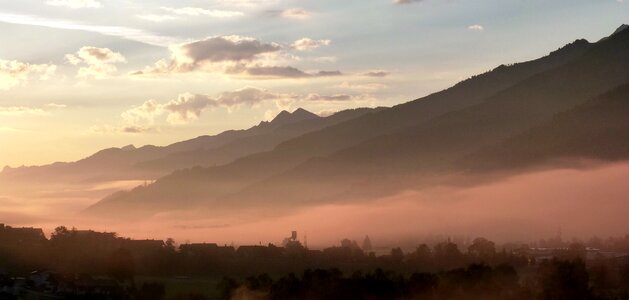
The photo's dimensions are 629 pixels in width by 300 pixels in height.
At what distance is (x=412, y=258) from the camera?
16462 centimetres

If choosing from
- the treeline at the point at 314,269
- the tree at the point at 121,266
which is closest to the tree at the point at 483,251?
the treeline at the point at 314,269

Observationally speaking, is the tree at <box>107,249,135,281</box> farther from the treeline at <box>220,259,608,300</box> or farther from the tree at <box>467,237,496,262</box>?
the tree at <box>467,237,496,262</box>

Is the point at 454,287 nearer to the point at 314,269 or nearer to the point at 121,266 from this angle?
the point at 314,269

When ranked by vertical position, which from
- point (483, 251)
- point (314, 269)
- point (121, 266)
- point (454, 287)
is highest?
point (121, 266)

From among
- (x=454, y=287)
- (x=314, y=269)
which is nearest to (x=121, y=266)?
(x=314, y=269)

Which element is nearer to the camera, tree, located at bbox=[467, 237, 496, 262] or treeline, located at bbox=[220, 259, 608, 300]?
treeline, located at bbox=[220, 259, 608, 300]

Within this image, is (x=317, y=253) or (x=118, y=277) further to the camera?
(x=317, y=253)

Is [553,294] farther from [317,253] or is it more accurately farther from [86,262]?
[317,253]

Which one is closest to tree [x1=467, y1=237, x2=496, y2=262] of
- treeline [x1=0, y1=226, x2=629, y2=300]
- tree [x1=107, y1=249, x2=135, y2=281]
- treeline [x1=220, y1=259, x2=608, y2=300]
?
treeline [x1=0, y1=226, x2=629, y2=300]

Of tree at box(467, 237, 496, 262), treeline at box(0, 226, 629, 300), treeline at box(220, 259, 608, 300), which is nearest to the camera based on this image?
treeline at box(220, 259, 608, 300)

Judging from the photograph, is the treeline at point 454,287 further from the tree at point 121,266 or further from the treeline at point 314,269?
the tree at point 121,266

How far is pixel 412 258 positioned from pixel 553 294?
58.9 meters

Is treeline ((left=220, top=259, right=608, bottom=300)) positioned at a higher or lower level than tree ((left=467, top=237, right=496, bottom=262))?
lower

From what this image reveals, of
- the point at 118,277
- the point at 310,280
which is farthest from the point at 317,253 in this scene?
the point at 310,280
